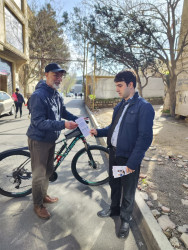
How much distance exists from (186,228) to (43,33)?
26.9 meters

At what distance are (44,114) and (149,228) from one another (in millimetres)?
1915

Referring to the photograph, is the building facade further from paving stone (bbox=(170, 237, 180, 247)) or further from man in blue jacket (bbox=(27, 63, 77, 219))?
paving stone (bbox=(170, 237, 180, 247))

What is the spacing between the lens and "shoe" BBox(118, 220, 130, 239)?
7.41 feet

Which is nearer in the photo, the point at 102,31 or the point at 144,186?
the point at 144,186

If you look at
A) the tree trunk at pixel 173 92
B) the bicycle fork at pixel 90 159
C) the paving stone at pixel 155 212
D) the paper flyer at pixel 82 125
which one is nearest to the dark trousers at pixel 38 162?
the paper flyer at pixel 82 125

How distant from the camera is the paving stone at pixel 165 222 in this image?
2328 millimetres

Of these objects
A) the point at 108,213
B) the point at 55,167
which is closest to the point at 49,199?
the point at 55,167

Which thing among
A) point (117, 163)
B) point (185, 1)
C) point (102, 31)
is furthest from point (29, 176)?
A: point (185, 1)

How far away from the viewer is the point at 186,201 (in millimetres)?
2898

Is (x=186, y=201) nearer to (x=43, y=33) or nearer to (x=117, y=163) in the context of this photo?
(x=117, y=163)

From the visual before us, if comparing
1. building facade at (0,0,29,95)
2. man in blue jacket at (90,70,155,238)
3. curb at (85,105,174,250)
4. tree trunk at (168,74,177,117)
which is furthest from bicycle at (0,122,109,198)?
building facade at (0,0,29,95)

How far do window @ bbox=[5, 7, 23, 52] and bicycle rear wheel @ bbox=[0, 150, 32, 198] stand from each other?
15.3 meters

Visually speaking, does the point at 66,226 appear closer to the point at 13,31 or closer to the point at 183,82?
the point at 183,82

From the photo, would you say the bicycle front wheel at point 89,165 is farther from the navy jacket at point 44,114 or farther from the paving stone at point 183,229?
the paving stone at point 183,229
